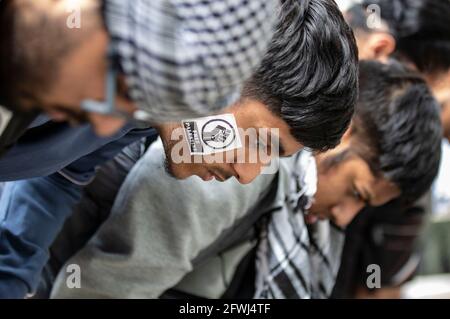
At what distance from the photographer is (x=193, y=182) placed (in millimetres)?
1069

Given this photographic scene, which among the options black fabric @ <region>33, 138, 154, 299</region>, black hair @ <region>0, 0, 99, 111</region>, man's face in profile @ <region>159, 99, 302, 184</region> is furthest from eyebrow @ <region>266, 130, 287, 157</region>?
black hair @ <region>0, 0, 99, 111</region>

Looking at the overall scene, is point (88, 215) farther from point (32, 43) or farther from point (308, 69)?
point (32, 43)

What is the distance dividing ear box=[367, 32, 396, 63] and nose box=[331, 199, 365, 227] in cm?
32

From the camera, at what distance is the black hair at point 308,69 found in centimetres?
82

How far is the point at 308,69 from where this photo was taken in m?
0.82

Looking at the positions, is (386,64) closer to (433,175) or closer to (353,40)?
(433,175)

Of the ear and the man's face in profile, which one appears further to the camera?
the ear

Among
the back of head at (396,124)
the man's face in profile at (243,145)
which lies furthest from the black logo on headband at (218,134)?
the back of head at (396,124)

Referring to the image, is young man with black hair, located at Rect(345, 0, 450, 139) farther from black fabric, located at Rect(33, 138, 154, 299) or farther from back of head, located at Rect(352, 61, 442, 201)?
black fabric, located at Rect(33, 138, 154, 299)

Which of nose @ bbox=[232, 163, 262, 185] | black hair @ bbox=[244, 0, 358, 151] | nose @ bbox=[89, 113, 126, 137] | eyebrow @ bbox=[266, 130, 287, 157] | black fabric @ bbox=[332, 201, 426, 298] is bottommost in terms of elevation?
black fabric @ bbox=[332, 201, 426, 298]

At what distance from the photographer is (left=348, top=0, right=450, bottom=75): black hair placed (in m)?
1.50

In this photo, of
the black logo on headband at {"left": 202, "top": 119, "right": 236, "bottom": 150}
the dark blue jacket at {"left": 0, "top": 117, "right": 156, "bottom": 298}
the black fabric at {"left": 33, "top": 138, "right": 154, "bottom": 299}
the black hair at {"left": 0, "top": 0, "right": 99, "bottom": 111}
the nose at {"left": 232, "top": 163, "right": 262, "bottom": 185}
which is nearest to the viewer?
the black hair at {"left": 0, "top": 0, "right": 99, "bottom": 111}

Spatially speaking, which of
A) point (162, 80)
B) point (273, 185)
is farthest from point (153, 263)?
point (162, 80)

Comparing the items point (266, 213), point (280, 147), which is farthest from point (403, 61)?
point (280, 147)
